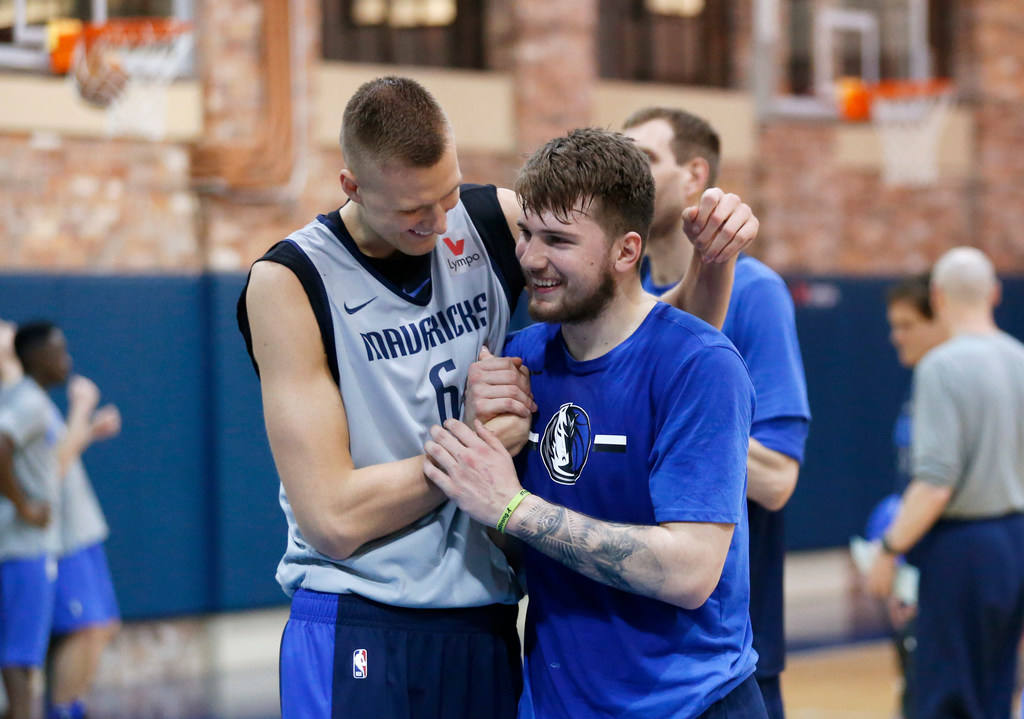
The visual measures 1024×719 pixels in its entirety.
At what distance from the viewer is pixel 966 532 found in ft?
14.7

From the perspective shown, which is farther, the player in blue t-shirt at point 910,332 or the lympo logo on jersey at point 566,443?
the player in blue t-shirt at point 910,332

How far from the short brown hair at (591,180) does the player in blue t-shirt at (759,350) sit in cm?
75

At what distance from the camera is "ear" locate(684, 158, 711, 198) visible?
118 inches

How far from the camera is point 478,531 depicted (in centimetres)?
235

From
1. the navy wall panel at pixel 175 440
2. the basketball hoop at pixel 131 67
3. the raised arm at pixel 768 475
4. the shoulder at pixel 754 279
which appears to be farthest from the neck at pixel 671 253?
the basketball hoop at pixel 131 67

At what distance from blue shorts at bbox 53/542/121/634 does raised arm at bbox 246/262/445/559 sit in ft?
13.4

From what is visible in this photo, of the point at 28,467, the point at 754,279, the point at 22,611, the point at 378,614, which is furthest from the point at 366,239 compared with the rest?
the point at 22,611

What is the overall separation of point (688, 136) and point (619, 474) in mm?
1199

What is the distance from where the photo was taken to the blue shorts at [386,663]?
2268mm

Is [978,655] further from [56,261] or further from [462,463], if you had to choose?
[56,261]

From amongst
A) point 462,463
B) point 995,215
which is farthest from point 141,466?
point 995,215

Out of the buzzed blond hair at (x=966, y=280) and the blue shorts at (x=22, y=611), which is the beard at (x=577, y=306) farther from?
the blue shorts at (x=22, y=611)

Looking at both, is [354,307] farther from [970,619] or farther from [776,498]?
[970,619]

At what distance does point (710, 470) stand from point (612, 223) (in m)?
0.48
